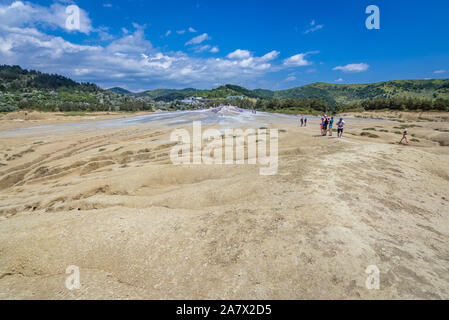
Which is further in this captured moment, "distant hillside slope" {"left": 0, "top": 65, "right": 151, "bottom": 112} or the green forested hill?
"distant hillside slope" {"left": 0, "top": 65, "right": 151, "bottom": 112}

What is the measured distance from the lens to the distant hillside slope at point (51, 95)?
81750 mm

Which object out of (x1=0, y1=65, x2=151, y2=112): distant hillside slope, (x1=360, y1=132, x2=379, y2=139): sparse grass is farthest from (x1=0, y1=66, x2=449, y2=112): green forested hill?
(x1=360, y1=132, x2=379, y2=139): sparse grass

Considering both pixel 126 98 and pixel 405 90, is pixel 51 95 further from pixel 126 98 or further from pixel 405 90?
pixel 405 90

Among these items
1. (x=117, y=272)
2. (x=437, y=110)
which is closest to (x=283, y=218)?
(x=117, y=272)

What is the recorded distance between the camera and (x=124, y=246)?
19.8ft

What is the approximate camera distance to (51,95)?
11781 cm

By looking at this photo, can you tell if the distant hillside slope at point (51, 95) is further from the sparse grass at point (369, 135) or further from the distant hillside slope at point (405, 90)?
the distant hillside slope at point (405, 90)

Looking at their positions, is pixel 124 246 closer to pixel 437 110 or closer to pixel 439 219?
pixel 439 219

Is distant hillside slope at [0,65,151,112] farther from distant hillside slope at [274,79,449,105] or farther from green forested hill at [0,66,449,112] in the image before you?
distant hillside slope at [274,79,449,105]

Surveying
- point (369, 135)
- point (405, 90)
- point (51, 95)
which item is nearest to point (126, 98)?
point (51, 95)

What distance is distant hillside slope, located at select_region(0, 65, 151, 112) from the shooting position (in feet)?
268

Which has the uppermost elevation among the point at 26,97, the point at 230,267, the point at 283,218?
the point at 26,97

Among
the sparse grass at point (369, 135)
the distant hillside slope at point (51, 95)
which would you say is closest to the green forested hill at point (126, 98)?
the distant hillside slope at point (51, 95)

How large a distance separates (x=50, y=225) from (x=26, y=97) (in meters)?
128
